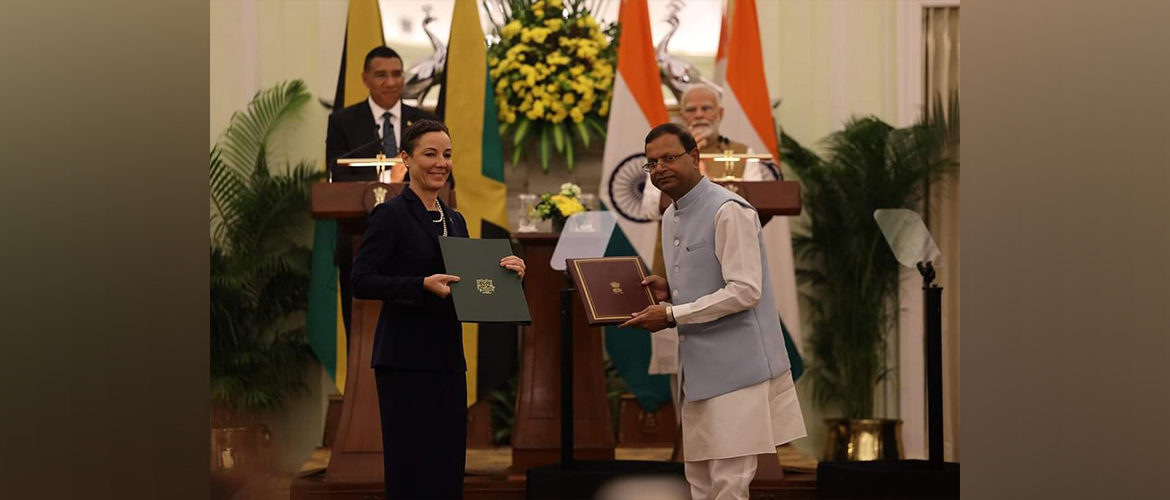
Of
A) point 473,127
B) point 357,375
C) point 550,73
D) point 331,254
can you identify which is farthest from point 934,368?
point 331,254

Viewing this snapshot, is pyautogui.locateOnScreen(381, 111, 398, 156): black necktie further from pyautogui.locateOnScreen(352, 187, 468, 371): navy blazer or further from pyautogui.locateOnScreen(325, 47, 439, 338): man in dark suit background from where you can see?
pyautogui.locateOnScreen(352, 187, 468, 371): navy blazer

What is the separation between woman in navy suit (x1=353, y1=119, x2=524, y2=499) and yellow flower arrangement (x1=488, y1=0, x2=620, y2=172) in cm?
365

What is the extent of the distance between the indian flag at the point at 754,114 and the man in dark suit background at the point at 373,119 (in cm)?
187

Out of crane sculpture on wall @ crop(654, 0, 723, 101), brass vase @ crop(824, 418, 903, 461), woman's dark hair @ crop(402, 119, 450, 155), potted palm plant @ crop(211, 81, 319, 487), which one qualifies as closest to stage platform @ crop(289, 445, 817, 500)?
brass vase @ crop(824, 418, 903, 461)

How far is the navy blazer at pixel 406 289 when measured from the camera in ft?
11.3

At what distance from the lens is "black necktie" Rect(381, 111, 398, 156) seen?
6090mm

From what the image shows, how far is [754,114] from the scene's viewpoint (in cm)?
711

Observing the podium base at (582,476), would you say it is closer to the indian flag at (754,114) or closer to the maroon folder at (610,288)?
the maroon folder at (610,288)

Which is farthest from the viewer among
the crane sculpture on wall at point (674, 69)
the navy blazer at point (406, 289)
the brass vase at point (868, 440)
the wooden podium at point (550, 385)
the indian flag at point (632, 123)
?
the crane sculpture on wall at point (674, 69)

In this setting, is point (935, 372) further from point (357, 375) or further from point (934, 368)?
point (357, 375)

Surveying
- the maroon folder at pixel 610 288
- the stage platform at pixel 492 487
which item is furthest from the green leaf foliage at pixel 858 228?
the maroon folder at pixel 610 288

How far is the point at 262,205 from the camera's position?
7.13 m
